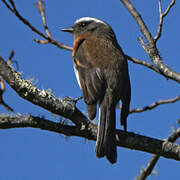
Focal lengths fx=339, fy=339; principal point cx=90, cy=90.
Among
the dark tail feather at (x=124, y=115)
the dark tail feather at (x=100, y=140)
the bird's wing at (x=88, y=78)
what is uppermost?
the bird's wing at (x=88, y=78)

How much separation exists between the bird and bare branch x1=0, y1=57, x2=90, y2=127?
36cm

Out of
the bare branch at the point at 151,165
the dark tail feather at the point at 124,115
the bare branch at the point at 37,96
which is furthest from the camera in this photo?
the dark tail feather at the point at 124,115

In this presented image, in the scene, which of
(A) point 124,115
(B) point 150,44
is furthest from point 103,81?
(B) point 150,44

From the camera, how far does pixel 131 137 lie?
10.5 feet

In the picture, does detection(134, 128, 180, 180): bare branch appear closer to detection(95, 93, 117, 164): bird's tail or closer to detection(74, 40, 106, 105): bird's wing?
detection(95, 93, 117, 164): bird's tail

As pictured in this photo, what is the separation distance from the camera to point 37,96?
2.96 m

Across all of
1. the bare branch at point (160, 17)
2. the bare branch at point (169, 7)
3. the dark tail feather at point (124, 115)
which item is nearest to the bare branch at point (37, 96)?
the dark tail feather at point (124, 115)

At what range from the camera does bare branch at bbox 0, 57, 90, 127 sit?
292 centimetres

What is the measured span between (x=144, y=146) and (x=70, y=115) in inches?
29.4

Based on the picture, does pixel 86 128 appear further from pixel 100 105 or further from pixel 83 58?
pixel 83 58

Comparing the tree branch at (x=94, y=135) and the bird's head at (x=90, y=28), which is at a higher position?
the bird's head at (x=90, y=28)

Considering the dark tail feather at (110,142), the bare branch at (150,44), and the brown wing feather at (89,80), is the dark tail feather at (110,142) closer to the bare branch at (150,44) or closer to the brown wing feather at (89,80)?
the brown wing feather at (89,80)

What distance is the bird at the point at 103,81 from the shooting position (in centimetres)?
335

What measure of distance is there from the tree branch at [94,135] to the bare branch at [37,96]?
0.34 ft
